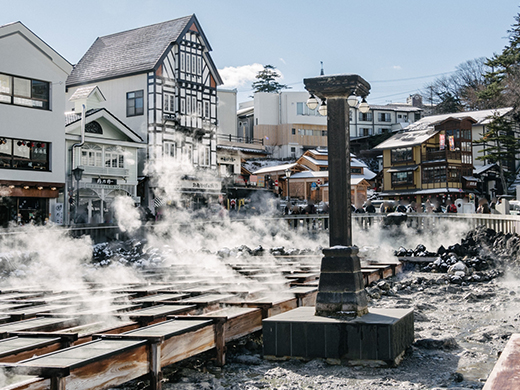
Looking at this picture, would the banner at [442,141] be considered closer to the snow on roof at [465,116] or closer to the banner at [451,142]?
the banner at [451,142]

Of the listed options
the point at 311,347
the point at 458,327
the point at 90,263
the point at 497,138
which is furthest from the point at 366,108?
the point at 497,138

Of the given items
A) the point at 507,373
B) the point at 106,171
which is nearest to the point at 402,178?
the point at 106,171

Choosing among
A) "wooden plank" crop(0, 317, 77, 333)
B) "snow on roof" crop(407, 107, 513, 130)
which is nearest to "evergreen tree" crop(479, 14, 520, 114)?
"snow on roof" crop(407, 107, 513, 130)

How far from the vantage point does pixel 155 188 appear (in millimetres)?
37438

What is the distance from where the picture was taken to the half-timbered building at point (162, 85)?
37.0 metres

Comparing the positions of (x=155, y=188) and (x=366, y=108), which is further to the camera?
(x=155, y=188)

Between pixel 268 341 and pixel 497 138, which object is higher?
pixel 497 138

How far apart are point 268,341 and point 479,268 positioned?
12.9m

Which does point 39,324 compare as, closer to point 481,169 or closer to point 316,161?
point 316,161

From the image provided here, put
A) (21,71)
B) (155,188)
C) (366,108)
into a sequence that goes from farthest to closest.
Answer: (155,188)
(21,71)
(366,108)

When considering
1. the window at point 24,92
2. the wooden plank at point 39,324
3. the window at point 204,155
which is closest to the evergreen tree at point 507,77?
the window at point 204,155

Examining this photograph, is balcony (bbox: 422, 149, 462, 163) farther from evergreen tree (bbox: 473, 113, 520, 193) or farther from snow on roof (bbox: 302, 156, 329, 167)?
snow on roof (bbox: 302, 156, 329, 167)

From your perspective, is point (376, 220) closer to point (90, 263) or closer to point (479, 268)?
point (479, 268)

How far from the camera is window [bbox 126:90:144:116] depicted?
37375 mm
